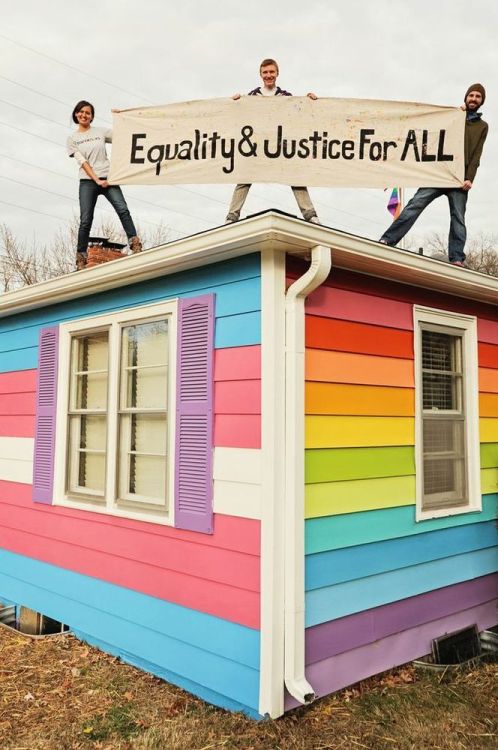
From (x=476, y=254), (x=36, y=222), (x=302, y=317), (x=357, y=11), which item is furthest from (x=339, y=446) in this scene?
(x=476, y=254)

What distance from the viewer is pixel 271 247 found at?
324 cm

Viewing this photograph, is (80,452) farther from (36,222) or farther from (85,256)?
(36,222)

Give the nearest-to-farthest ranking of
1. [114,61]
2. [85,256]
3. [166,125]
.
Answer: [166,125]
[85,256]
[114,61]

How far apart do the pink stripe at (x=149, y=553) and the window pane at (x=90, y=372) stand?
0.83 m

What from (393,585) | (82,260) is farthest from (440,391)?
(82,260)

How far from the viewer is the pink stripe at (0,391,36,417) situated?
5.08 metres

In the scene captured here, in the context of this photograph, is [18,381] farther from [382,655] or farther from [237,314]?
[382,655]

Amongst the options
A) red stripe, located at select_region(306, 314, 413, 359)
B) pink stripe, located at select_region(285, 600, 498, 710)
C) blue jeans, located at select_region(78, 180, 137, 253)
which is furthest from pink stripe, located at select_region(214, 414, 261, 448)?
blue jeans, located at select_region(78, 180, 137, 253)

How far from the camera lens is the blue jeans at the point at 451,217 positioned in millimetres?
4664

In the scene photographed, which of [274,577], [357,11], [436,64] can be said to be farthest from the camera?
[436,64]

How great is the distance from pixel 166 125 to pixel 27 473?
3.00m

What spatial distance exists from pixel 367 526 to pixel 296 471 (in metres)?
0.76

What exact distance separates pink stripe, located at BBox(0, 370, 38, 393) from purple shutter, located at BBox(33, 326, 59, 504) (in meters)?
0.17

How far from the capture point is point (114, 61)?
400 inches
